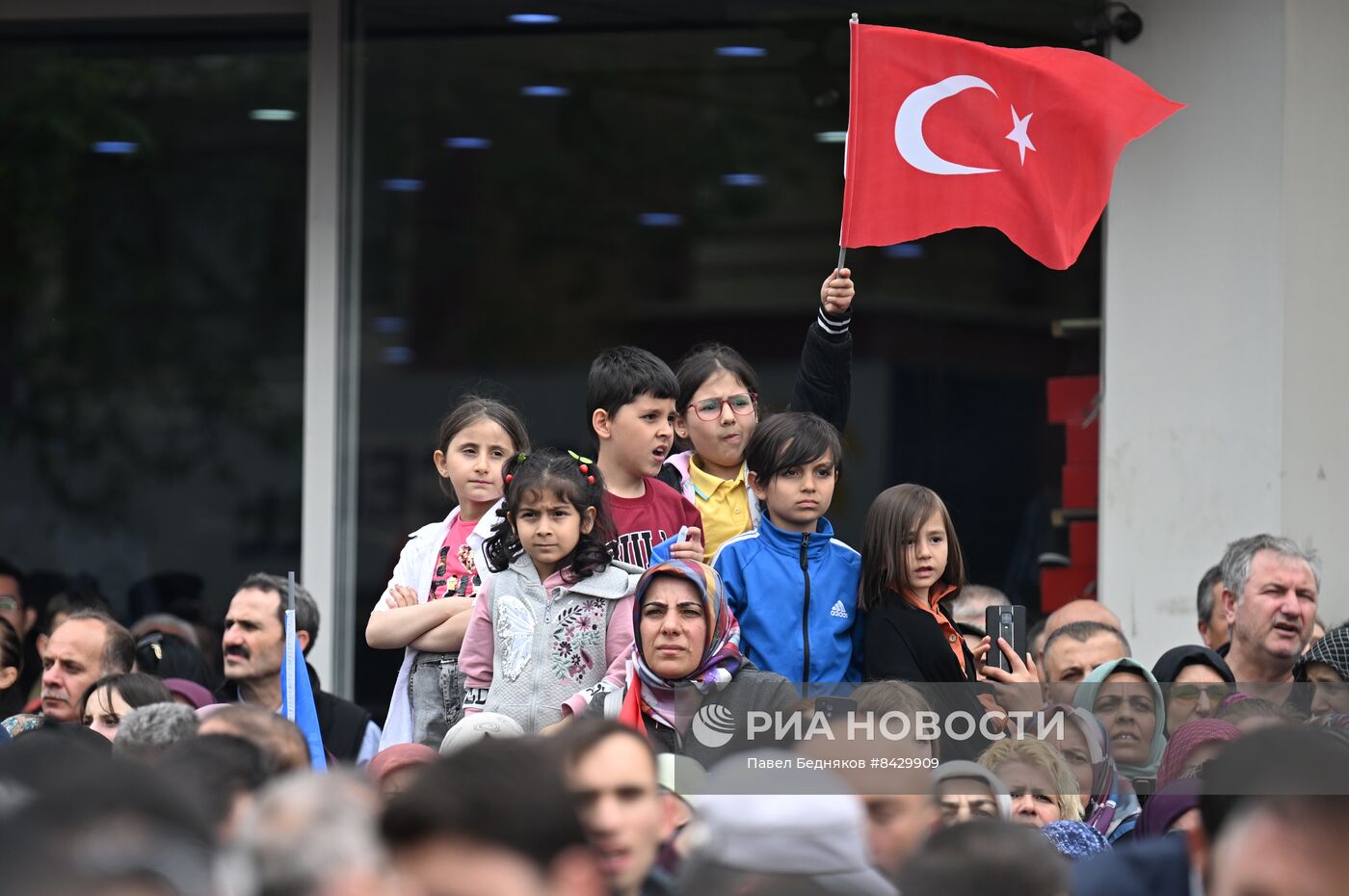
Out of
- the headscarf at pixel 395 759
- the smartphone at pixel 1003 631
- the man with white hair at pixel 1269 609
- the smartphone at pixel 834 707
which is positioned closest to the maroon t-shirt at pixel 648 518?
the smartphone at pixel 834 707

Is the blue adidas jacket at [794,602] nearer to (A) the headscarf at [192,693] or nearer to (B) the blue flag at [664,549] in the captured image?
(B) the blue flag at [664,549]

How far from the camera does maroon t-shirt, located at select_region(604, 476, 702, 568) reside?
5250 mm

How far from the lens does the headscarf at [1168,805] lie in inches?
157

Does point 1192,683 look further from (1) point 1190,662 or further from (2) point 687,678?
(2) point 687,678

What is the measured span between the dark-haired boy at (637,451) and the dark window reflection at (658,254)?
9.90 ft

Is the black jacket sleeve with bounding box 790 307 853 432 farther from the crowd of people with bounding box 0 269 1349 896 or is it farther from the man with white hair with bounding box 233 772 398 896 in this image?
the man with white hair with bounding box 233 772 398 896

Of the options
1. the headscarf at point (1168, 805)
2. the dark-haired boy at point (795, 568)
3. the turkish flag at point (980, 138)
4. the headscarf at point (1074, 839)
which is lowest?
the headscarf at point (1074, 839)

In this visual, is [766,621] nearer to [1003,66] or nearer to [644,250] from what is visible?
[1003,66]

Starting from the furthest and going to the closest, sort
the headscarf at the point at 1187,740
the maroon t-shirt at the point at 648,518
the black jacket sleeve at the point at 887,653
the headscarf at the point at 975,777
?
1. the maroon t-shirt at the point at 648,518
2. the black jacket sleeve at the point at 887,653
3. the headscarf at the point at 1187,740
4. the headscarf at the point at 975,777

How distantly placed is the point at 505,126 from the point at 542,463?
18.3 ft

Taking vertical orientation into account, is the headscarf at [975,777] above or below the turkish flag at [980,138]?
below

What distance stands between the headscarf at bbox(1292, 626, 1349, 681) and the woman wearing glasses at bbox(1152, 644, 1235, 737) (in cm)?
22

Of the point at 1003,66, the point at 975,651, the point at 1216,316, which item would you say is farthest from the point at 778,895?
the point at 1216,316

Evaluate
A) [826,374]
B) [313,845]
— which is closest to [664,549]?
[826,374]
